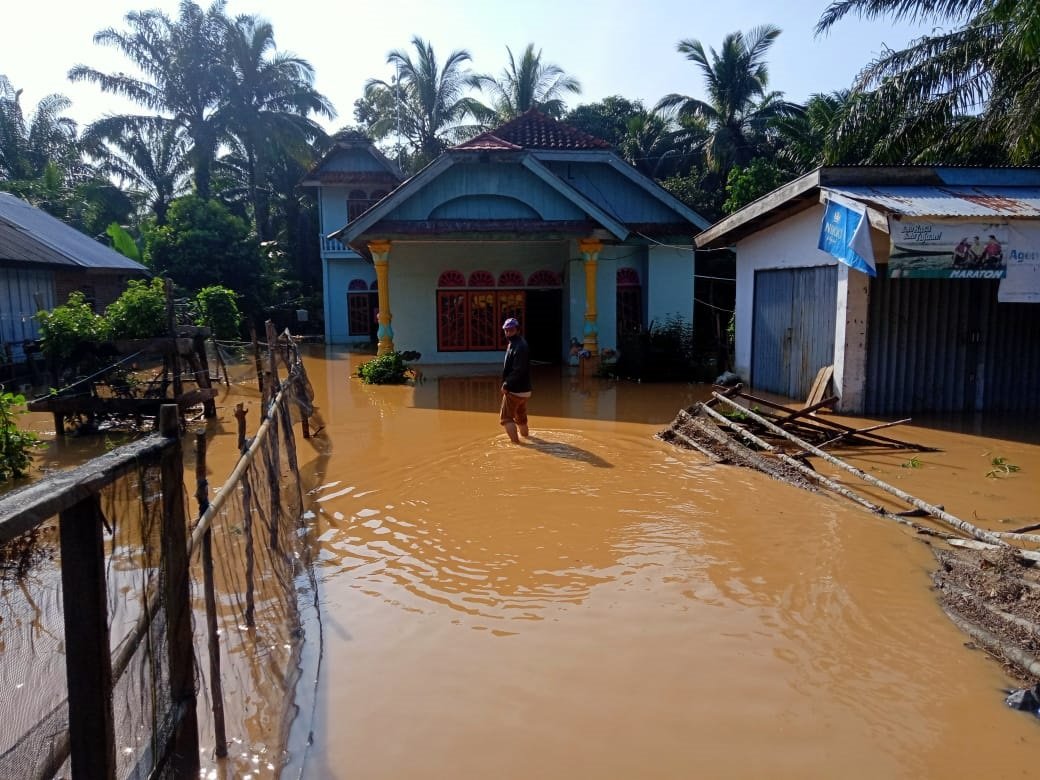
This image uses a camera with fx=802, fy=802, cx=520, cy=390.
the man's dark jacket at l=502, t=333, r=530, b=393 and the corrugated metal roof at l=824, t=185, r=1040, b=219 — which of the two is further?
the man's dark jacket at l=502, t=333, r=530, b=393

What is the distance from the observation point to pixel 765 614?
5133mm

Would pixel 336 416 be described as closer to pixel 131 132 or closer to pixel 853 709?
pixel 853 709

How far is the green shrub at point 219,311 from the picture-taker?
21047 mm

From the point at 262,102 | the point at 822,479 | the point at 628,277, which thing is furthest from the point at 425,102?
the point at 822,479

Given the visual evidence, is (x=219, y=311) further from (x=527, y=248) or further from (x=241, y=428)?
(x=241, y=428)

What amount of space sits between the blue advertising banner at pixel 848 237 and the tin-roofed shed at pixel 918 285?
0.06 ft

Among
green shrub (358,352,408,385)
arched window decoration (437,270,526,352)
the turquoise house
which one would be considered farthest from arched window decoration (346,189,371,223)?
green shrub (358,352,408,385)

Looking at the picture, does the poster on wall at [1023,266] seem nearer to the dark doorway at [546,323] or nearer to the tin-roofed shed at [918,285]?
the tin-roofed shed at [918,285]

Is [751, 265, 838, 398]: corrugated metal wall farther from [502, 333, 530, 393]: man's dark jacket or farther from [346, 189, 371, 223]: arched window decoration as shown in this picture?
[346, 189, 371, 223]: arched window decoration

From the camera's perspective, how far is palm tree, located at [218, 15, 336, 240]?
103 feet

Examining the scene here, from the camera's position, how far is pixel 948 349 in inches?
465

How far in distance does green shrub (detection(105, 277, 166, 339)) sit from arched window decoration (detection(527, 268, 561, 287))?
10.3m

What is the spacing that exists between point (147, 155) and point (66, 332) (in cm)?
2353

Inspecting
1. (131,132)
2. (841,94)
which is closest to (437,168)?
(841,94)
